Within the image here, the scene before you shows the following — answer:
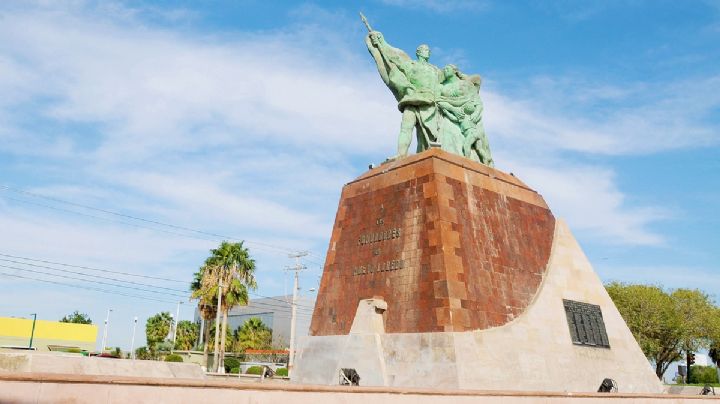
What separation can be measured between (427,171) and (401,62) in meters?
4.96

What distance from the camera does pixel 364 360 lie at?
14.1m

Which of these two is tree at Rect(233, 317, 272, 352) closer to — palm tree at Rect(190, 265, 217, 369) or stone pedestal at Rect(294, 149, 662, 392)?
palm tree at Rect(190, 265, 217, 369)

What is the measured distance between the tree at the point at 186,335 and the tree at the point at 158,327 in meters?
1.94

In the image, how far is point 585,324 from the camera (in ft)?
54.1

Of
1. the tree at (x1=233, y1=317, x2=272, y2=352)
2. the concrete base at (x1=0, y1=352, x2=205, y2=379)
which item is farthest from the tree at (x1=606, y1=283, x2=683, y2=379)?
the concrete base at (x1=0, y1=352, x2=205, y2=379)

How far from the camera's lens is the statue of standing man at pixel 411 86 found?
18.2 m

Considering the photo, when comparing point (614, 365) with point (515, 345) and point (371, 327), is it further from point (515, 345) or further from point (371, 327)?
point (371, 327)

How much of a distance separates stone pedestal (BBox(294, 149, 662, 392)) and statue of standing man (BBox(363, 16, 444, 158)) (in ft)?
5.35

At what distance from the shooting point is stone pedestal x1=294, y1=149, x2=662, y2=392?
44.5 ft

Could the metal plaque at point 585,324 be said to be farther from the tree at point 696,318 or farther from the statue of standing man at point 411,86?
the tree at point 696,318

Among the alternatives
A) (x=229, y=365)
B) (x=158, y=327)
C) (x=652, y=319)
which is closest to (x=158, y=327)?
(x=158, y=327)

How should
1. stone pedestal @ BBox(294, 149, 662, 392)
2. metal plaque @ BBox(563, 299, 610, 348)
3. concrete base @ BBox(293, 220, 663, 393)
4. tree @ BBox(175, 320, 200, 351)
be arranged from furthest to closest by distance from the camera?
tree @ BBox(175, 320, 200, 351) < metal plaque @ BBox(563, 299, 610, 348) < stone pedestal @ BBox(294, 149, 662, 392) < concrete base @ BBox(293, 220, 663, 393)

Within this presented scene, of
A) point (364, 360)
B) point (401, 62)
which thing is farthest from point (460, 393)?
point (401, 62)

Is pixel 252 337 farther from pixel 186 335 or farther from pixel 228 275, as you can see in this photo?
pixel 228 275
